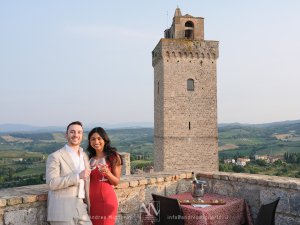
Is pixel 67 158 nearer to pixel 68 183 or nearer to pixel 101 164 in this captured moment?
pixel 68 183

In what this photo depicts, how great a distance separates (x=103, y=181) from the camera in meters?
3.74

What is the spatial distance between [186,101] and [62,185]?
1785 cm

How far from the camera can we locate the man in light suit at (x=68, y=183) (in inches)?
130

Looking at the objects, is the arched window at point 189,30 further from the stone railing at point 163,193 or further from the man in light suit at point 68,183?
the man in light suit at point 68,183

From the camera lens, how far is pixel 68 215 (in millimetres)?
3305

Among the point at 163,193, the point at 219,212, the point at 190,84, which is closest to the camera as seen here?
the point at 219,212

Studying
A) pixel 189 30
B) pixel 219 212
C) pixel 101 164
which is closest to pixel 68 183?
pixel 101 164

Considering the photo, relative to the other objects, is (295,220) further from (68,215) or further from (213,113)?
(213,113)

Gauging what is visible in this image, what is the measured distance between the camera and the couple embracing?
3312 millimetres

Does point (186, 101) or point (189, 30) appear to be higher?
point (189, 30)

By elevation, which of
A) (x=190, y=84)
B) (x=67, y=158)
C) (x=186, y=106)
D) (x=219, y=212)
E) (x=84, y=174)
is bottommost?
(x=219, y=212)

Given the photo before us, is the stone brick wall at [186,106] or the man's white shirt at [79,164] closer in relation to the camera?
the man's white shirt at [79,164]

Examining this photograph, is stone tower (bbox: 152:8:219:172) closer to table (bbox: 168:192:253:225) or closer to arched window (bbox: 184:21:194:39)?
arched window (bbox: 184:21:194:39)

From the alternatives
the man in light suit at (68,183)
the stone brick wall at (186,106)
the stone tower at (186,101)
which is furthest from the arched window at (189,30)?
the man in light suit at (68,183)
